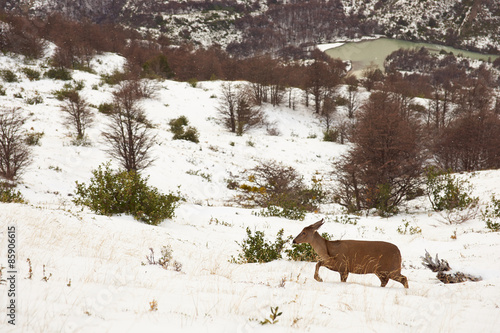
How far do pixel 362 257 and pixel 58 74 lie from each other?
36819 mm

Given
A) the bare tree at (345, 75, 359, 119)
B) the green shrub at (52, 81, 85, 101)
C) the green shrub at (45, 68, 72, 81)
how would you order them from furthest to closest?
1. the bare tree at (345, 75, 359, 119)
2. the green shrub at (45, 68, 72, 81)
3. the green shrub at (52, 81, 85, 101)

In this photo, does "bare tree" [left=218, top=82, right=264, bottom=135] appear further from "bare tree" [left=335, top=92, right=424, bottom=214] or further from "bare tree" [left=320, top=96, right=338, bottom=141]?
"bare tree" [left=335, top=92, right=424, bottom=214]

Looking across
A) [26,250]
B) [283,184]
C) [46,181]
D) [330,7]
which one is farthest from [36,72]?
[330,7]

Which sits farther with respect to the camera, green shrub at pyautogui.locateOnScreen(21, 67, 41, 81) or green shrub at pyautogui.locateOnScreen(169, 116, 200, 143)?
green shrub at pyautogui.locateOnScreen(21, 67, 41, 81)

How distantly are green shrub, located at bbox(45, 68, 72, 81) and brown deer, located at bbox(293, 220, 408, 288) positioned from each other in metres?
35.6

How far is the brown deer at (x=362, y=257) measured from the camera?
3480mm

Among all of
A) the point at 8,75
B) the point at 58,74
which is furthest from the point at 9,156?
the point at 58,74

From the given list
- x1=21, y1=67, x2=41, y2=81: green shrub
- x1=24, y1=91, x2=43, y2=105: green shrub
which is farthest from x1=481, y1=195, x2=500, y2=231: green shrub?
x1=21, y1=67, x2=41, y2=81: green shrub

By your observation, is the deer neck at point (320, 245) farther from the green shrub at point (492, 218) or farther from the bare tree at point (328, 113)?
the bare tree at point (328, 113)

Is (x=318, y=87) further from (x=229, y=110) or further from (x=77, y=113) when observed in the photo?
(x=77, y=113)

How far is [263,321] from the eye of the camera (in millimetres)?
2221

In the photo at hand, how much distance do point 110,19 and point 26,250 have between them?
524 feet

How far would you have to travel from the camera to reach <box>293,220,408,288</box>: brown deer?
3480mm

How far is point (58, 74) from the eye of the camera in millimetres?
30312
